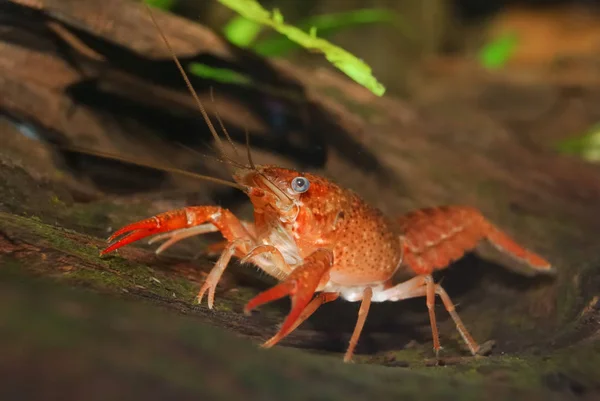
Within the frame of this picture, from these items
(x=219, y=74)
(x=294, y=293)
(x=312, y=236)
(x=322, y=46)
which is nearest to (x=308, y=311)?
(x=294, y=293)

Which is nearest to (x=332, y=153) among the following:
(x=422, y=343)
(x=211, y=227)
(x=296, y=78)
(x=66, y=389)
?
(x=296, y=78)

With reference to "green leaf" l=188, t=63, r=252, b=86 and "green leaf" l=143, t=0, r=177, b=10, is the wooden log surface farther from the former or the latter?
"green leaf" l=143, t=0, r=177, b=10

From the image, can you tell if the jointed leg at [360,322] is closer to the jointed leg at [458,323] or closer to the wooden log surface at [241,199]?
the wooden log surface at [241,199]

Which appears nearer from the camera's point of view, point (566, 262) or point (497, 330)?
point (497, 330)

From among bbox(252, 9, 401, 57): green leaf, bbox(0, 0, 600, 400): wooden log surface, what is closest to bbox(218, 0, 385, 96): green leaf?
bbox(0, 0, 600, 400): wooden log surface

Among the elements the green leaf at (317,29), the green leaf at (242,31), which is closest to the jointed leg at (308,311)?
the green leaf at (317,29)

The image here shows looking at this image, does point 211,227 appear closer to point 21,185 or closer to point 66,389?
point 21,185
